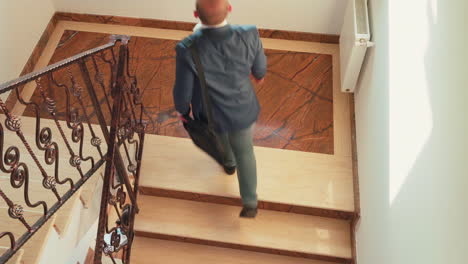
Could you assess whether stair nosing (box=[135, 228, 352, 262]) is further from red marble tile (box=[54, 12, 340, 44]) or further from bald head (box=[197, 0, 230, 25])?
red marble tile (box=[54, 12, 340, 44])

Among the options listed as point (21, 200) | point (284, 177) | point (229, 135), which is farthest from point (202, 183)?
point (21, 200)

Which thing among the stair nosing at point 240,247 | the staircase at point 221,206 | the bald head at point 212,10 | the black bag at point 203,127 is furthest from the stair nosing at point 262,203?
the bald head at point 212,10

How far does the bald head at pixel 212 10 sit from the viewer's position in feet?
6.50

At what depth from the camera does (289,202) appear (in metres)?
3.16

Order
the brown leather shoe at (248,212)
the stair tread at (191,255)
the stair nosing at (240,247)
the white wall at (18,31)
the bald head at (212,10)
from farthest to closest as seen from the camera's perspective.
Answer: the white wall at (18,31), the stair tread at (191,255), the stair nosing at (240,247), the brown leather shoe at (248,212), the bald head at (212,10)

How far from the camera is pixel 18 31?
3.92 m

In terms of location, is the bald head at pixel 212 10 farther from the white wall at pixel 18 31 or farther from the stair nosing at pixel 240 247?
the white wall at pixel 18 31

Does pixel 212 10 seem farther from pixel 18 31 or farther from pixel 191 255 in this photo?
pixel 18 31

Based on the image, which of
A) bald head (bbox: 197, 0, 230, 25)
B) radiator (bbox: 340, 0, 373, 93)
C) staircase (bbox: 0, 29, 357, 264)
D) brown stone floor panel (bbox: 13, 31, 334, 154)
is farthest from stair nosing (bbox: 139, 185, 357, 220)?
bald head (bbox: 197, 0, 230, 25)

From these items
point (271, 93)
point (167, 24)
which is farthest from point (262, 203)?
point (167, 24)

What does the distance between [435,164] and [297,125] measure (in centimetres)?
191

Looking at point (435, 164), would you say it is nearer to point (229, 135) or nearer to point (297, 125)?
point (229, 135)

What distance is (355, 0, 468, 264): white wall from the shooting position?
5.16 feet

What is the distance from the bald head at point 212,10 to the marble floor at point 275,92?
1.63 m
